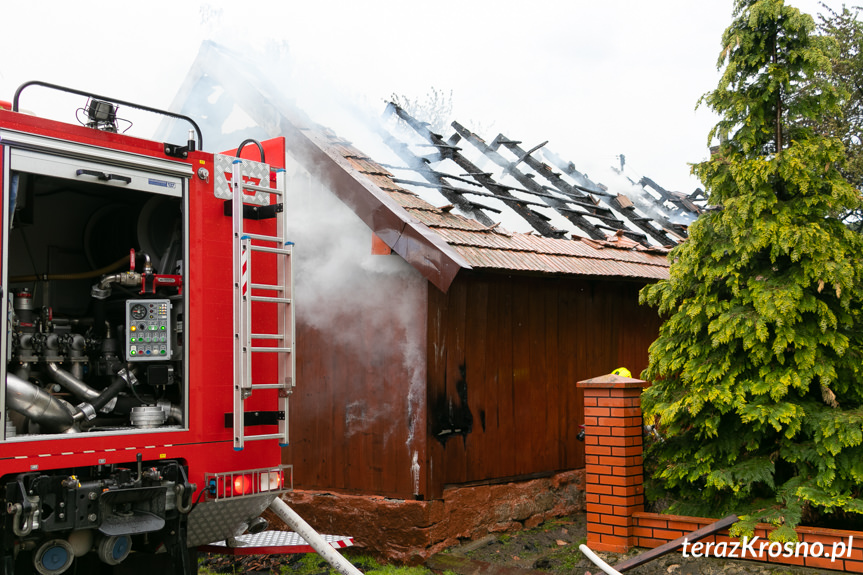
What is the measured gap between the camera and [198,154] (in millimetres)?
5281

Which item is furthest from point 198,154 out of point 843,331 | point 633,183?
point 633,183

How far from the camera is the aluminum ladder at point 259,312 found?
5098 mm

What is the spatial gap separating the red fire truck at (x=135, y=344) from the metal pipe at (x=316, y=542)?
0.63 ft

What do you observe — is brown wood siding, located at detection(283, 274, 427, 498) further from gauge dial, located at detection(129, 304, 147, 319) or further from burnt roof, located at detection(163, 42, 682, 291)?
gauge dial, located at detection(129, 304, 147, 319)

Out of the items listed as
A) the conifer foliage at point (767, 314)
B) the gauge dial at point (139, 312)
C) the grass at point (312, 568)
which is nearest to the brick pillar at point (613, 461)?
the conifer foliage at point (767, 314)

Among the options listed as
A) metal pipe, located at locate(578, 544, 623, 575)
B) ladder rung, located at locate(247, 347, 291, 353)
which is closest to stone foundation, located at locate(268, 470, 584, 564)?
metal pipe, located at locate(578, 544, 623, 575)

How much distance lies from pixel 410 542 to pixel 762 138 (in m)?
4.69

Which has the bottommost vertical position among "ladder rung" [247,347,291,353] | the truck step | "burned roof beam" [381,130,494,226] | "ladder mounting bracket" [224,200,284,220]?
the truck step

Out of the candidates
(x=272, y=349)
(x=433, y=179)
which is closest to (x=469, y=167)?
(x=433, y=179)

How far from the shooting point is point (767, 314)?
598cm

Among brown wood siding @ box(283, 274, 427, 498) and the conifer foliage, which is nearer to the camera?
the conifer foliage

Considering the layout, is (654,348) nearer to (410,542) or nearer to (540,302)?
(540,302)

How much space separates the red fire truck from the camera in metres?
4.43

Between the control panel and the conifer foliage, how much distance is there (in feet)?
12.5
